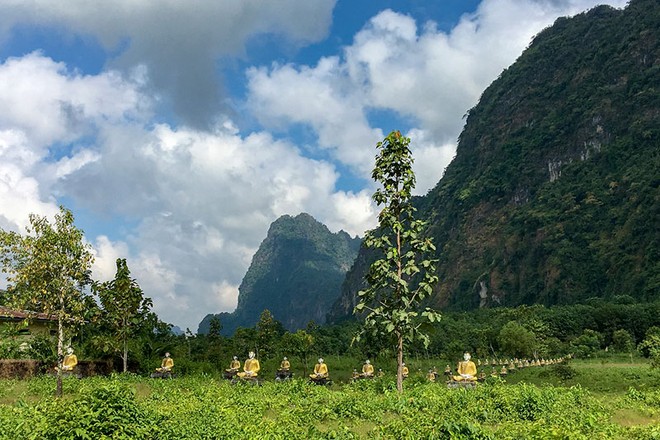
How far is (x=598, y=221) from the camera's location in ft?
343

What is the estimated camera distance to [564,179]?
12644 cm

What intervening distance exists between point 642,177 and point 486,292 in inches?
1618

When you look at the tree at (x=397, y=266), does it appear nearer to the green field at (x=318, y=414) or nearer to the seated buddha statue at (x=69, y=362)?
the green field at (x=318, y=414)

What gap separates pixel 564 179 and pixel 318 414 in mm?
126633

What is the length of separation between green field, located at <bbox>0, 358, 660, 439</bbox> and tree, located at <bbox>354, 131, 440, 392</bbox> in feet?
7.72

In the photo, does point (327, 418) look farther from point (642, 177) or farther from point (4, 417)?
point (642, 177)

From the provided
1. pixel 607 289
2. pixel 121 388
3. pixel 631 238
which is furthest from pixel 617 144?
pixel 121 388

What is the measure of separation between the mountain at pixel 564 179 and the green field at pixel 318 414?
7372 cm

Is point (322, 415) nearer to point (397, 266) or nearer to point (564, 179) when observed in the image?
point (397, 266)

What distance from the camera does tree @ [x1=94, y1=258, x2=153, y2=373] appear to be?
32219mm

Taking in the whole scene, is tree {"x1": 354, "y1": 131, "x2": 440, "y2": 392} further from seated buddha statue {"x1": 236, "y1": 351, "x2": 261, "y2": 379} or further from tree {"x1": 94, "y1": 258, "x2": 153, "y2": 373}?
tree {"x1": 94, "y1": 258, "x2": 153, "y2": 373}

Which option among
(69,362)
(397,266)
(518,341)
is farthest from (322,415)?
(518,341)

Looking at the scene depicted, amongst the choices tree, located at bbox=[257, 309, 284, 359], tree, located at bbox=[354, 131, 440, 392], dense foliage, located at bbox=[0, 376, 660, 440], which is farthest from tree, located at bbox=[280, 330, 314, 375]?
tree, located at bbox=[354, 131, 440, 392]

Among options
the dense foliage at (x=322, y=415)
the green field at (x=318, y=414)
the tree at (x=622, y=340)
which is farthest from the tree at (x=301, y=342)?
the tree at (x=622, y=340)
